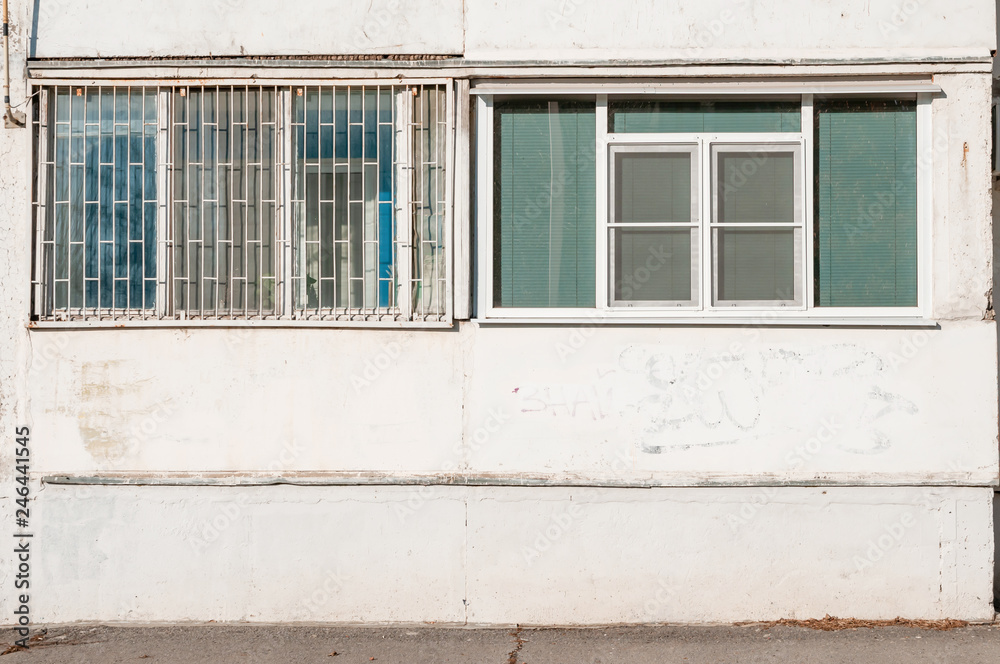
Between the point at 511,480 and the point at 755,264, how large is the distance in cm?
214

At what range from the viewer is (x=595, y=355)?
5.97 meters

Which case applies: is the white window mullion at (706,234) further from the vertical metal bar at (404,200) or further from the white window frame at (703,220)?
the vertical metal bar at (404,200)

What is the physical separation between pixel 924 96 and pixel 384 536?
14.7ft

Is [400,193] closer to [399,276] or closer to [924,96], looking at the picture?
[399,276]

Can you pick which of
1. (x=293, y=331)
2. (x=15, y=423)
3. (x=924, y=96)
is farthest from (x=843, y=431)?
(x=15, y=423)

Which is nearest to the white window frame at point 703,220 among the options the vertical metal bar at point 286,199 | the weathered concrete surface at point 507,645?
the vertical metal bar at point 286,199

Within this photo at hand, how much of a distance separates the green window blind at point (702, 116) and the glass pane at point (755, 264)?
2.25 ft

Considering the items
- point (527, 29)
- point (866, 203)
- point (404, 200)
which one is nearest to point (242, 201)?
point (404, 200)

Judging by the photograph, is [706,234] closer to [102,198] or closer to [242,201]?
[242,201]

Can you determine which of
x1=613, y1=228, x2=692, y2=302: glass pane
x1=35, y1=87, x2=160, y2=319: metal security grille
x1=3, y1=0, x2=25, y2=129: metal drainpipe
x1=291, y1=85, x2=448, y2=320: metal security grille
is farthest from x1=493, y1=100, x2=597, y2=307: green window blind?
x1=3, y1=0, x2=25, y2=129: metal drainpipe

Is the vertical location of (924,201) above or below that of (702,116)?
below

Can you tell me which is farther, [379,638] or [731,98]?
[731,98]

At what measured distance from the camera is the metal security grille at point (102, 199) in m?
6.11

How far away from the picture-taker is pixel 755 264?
6121 mm
